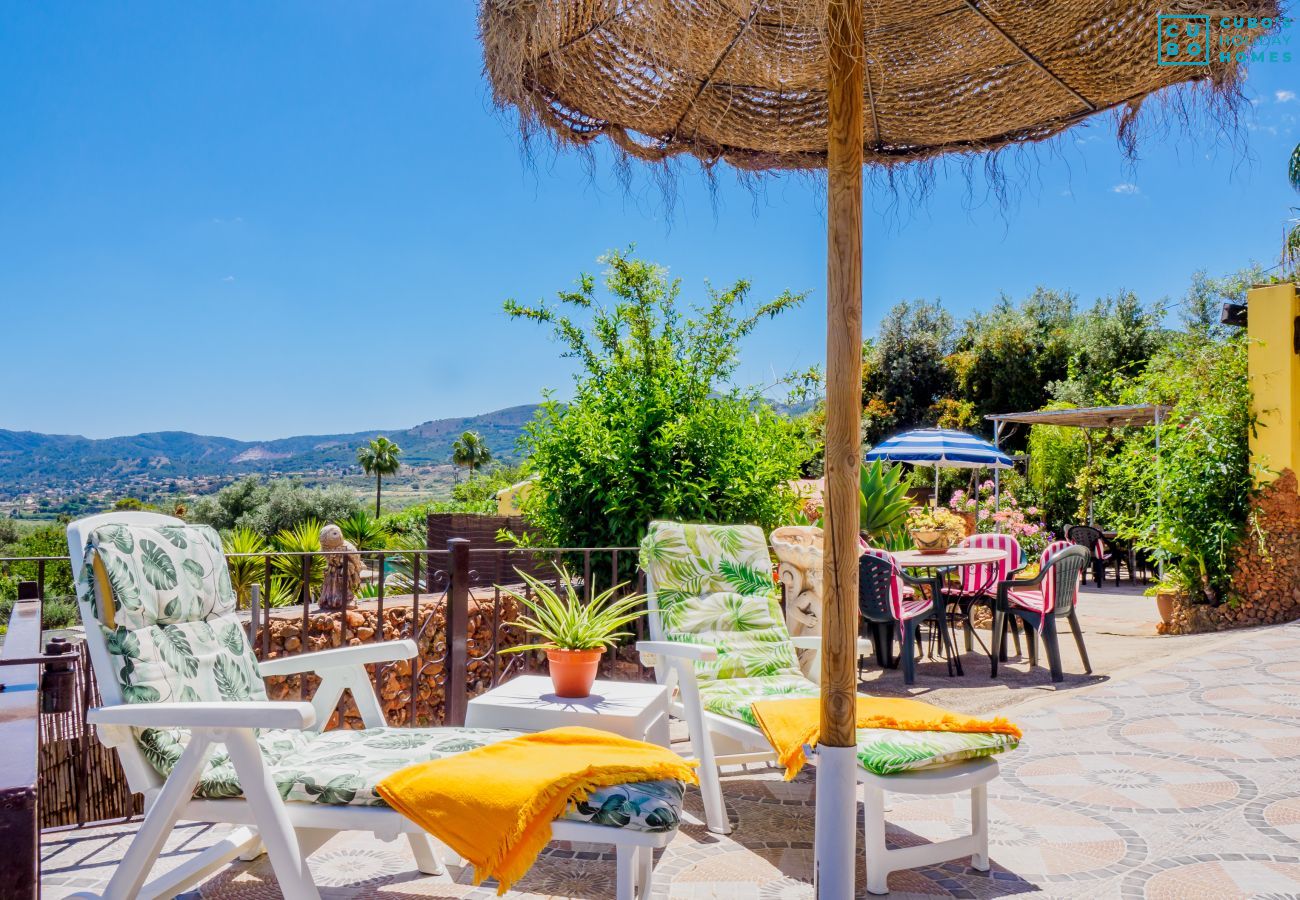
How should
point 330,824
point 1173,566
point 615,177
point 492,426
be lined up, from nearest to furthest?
point 330,824 → point 615,177 → point 1173,566 → point 492,426

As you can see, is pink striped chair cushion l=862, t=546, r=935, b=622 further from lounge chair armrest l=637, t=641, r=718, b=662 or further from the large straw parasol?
the large straw parasol

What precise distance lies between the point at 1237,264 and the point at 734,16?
73.0 feet

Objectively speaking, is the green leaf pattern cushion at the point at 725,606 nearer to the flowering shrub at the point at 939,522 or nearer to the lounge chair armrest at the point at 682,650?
the lounge chair armrest at the point at 682,650

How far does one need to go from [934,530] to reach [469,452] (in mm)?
41239

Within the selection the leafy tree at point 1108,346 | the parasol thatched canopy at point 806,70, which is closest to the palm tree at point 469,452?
the leafy tree at point 1108,346

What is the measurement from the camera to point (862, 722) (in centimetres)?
272

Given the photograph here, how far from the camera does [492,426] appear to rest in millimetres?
50031

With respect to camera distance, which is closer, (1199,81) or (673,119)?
(1199,81)

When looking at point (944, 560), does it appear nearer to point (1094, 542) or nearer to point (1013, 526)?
point (1013, 526)

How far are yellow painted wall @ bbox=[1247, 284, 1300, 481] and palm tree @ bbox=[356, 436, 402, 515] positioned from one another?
135 ft

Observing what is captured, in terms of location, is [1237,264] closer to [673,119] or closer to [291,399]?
[673,119]

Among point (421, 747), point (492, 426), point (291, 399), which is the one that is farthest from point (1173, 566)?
point (291, 399)

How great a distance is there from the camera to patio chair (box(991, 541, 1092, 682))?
5.77 meters

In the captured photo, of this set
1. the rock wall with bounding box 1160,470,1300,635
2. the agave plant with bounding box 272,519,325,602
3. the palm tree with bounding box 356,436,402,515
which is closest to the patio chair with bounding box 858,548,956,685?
the rock wall with bounding box 1160,470,1300,635
